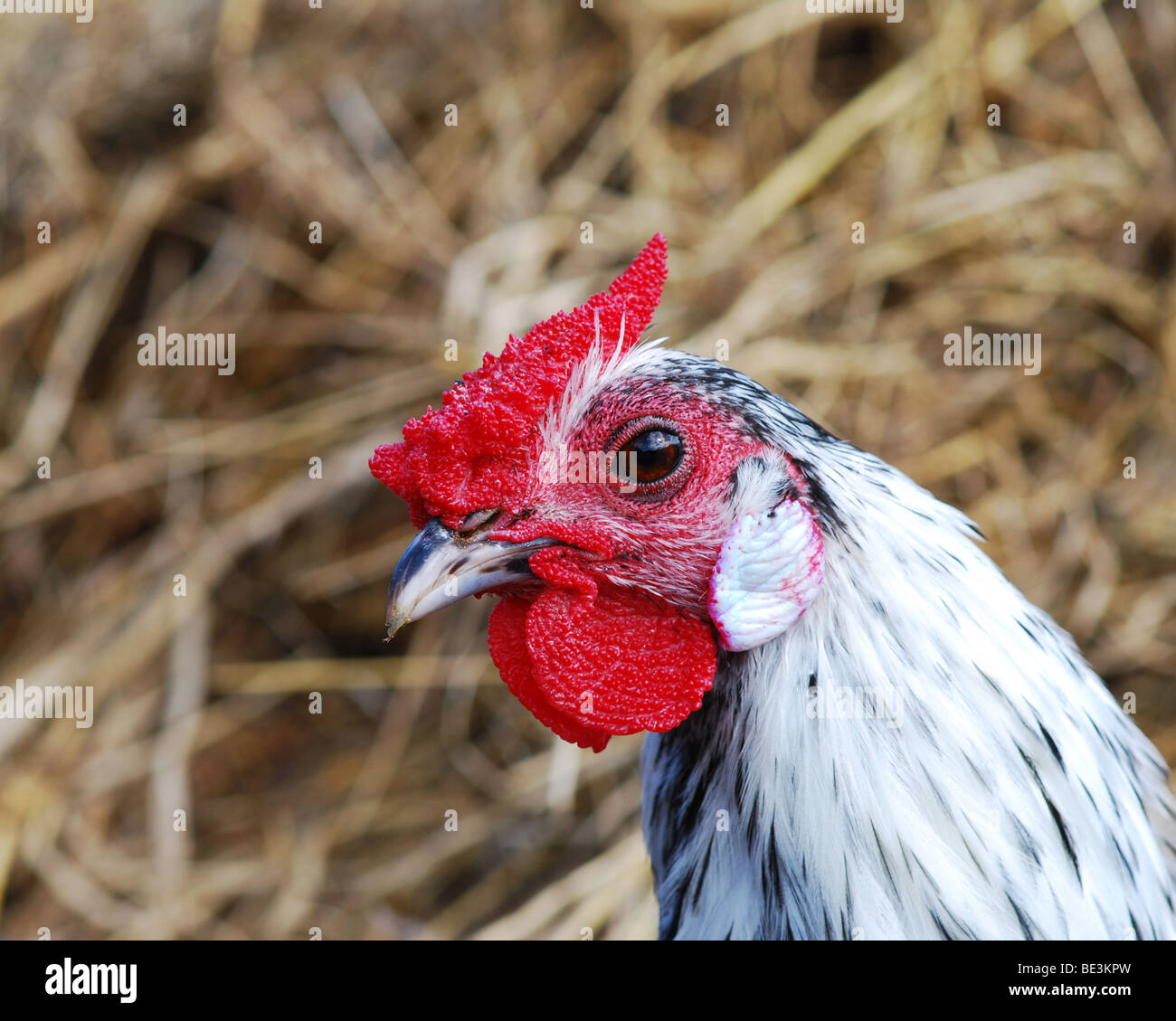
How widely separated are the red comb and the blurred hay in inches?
59.3

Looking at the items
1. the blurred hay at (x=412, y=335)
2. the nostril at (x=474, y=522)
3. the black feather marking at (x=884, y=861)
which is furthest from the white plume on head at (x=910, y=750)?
the blurred hay at (x=412, y=335)

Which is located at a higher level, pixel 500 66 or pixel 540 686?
pixel 500 66

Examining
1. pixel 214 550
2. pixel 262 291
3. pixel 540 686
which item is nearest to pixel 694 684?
pixel 540 686

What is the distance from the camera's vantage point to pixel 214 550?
3.26m

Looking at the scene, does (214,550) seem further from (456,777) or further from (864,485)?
(864,485)

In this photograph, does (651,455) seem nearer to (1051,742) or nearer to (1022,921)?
(1051,742)

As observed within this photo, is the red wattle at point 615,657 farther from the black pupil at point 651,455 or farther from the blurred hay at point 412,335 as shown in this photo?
the blurred hay at point 412,335

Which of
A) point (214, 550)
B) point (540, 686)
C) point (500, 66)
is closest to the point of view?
point (540, 686)

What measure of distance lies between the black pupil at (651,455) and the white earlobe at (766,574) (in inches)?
5.3

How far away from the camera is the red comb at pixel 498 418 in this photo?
1546 millimetres

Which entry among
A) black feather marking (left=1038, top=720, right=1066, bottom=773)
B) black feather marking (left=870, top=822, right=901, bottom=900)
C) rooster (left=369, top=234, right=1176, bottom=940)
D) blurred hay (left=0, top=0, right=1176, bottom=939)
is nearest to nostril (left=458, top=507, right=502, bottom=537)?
rooster (left=369, top=234, right=1176, bottom=940)

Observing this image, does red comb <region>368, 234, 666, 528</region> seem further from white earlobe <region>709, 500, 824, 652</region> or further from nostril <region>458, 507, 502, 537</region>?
white earlobe <region>709, 500, 824, 652</region>

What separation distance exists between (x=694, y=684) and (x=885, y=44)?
318 cm

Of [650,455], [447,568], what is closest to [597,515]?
[650,455]
